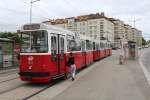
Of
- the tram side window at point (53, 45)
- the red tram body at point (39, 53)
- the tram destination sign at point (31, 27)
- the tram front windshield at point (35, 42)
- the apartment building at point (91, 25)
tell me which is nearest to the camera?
the red tram body at point (39, 53)

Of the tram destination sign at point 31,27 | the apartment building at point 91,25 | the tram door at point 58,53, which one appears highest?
the apartment building at point 91,25

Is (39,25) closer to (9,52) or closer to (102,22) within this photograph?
(9,52)

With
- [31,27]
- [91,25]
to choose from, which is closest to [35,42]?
[31,27]

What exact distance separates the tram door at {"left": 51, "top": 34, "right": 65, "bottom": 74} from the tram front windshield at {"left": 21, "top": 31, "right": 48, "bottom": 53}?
1.81 feet

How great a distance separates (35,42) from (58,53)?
1.53m

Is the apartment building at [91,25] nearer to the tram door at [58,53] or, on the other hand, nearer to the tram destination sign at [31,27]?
the tram door at [58,53]

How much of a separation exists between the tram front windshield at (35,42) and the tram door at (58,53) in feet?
1.81

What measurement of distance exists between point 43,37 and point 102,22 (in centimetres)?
12045

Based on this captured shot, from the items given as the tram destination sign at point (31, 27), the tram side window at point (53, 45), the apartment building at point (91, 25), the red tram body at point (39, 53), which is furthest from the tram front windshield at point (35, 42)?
the apartment building at point (91, 25)

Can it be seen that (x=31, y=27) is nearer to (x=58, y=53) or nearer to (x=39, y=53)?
(x=39, y=53)

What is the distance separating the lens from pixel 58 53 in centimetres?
1348

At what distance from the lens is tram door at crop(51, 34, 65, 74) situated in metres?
12.9

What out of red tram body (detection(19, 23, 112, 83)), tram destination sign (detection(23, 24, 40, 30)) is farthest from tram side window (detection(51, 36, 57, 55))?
tram destination sign (detection(23, 24, 40, 30))

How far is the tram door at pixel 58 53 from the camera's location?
12883mm
